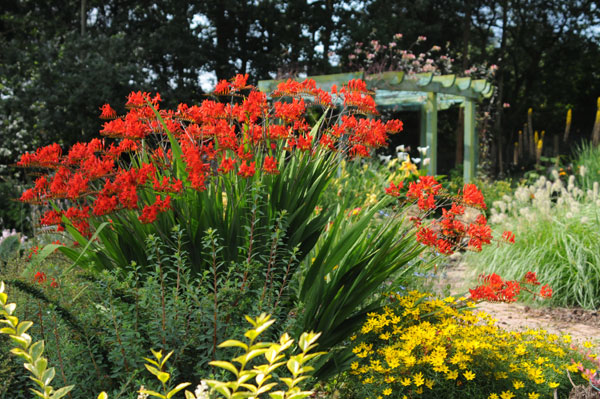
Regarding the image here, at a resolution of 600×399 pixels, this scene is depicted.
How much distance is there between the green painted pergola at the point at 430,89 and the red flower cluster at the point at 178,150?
6173 millimetres

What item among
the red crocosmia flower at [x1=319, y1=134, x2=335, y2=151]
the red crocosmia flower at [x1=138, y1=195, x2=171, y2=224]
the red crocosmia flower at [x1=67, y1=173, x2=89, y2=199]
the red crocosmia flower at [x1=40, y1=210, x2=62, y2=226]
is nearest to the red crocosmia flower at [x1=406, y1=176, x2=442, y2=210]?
the red crocosmia flower at [x1=319, y1=134, x2=335, y2=151]

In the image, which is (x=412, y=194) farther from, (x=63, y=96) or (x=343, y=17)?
(x=343, y=17)

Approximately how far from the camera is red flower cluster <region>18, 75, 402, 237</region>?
225 cm

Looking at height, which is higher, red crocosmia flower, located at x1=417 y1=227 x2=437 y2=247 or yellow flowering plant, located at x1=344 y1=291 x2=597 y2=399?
red crocosmia flower, located at x1=417 y1=227 x2=437 y2=247

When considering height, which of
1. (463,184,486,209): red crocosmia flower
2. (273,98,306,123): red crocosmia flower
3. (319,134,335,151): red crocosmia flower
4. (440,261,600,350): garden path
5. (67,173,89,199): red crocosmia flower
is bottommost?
(440,261,600,350): garden path

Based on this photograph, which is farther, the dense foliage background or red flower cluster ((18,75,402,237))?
the dense foliage background

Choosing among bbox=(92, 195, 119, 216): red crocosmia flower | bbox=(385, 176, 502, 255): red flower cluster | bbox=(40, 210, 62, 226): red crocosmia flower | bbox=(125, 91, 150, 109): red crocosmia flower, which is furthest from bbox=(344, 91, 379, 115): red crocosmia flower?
bbox=(40, 210, 62, 226): red crocosmia flower

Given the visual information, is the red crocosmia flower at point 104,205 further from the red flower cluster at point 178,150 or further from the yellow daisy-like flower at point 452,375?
the yellow daisy-like flower at point 452,375

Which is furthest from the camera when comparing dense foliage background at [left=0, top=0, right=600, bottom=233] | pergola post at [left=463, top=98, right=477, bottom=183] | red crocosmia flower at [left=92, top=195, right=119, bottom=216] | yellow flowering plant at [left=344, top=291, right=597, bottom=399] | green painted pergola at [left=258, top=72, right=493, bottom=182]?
dense foliage background at [left=0, top=0, right=600, bottom=233]

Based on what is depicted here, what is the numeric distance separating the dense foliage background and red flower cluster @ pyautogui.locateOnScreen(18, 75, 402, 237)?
770 centimetres

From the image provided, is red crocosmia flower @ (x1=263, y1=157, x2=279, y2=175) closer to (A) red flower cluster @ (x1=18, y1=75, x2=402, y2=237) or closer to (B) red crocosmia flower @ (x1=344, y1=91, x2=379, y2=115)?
(A) red flower cluster @ (x1=18, y1=75, x2=402, y2=237)

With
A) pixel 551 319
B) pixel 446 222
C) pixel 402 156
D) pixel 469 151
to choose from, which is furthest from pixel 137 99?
pixel 469 151

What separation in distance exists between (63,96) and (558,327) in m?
11.8

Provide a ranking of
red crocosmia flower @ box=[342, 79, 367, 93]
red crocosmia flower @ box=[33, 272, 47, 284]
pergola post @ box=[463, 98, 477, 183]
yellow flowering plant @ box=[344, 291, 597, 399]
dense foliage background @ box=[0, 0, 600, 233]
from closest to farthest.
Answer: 1. yellow flowering plant @ box=[344, 291, 597, 399]
2. red crocosmia flower @ box=[33, 272, 47, 284]
3. red crocosmia flower @ box=[342, 79, 367, 93]
4. pergola post @ box=[463, 98, 477, 183]
5. dense foliage background @ box=[0, 0, 600, 233]
